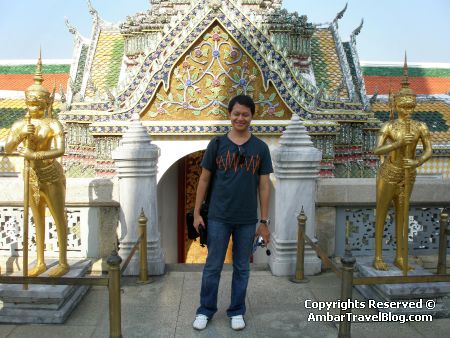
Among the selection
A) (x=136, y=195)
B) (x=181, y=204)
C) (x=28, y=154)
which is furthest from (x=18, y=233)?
(x=181, y=204)

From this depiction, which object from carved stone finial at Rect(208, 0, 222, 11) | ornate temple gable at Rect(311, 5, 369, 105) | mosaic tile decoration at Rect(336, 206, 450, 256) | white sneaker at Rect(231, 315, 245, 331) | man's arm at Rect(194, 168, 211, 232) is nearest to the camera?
man's arm at Rect(194, 168, 211, 232)

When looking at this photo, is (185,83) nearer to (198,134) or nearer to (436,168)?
(198,134)

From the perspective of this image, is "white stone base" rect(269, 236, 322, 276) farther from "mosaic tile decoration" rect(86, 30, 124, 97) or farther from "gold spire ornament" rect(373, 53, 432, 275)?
"mosaic tile decoration" rect(86, 30, 124, 97)

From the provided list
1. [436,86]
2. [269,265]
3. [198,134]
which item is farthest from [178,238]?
[436,86]

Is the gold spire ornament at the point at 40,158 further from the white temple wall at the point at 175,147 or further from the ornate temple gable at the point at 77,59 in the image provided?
the ornate temple gable at the point at 77,59

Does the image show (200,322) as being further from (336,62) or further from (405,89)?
(336,62)

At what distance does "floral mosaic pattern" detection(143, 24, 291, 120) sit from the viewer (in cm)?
670

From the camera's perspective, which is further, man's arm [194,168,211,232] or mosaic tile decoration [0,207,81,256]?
mosaic tile decoration [0,207,81,256]

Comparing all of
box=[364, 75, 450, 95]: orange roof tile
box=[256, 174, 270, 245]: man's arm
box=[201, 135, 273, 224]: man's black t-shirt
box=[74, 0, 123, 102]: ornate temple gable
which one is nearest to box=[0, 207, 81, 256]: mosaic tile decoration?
box=[201, 135, 273, 224]: man's black t-shirt

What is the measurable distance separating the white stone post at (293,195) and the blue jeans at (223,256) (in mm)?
1235

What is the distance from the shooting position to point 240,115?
123 inches

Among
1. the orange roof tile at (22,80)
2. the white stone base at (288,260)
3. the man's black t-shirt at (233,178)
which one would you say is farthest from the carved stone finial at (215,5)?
the orange roof tile at (22,80)

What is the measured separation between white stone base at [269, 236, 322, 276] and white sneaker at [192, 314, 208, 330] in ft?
4.30

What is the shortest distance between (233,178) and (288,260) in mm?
1686
